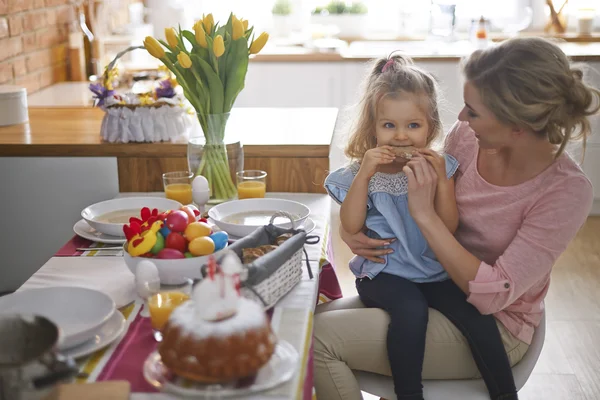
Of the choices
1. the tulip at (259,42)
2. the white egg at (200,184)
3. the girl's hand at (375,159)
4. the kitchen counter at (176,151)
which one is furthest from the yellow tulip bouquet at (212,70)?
the girl's hand at (375,159)

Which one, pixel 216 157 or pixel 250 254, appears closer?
pixel 250 254

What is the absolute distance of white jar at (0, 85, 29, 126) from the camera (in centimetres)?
253

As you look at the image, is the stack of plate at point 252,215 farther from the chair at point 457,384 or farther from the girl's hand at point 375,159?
the chair at point 457,384

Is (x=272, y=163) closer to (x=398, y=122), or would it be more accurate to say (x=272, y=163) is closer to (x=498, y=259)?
(x=398, y=122)

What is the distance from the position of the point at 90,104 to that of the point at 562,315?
1978 mm

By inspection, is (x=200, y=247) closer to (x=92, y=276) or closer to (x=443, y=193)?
(x=92, y=276)

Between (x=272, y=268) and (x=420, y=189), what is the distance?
0.46 m

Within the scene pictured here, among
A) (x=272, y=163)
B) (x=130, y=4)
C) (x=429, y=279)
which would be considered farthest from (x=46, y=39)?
(x=429, y=279)

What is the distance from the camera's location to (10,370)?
0.93 meters

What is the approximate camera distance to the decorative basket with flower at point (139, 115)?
2.26 metres

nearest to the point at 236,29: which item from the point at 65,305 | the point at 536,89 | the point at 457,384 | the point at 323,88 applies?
the point at 536,89

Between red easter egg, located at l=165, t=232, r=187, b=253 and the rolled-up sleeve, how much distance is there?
597 mm

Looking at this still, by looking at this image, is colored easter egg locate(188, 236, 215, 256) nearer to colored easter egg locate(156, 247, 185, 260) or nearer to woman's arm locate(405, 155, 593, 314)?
colored easter egg locate(156, 247, 185, 260)

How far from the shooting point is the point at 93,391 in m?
1.03
